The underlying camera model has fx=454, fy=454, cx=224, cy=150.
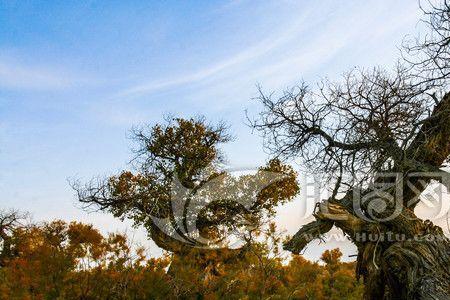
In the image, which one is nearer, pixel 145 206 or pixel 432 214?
pixel 432 214

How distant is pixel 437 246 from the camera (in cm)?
716

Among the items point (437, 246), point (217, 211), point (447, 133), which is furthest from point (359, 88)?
point (217, 211)

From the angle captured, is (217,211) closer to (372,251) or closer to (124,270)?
(372,251)

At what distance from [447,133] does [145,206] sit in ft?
47.9

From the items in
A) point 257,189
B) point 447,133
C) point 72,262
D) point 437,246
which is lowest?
point 437,246

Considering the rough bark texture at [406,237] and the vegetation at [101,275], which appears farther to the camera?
the rough bark texture at [406,237]

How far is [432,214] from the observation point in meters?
8.80

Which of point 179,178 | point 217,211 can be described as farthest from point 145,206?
point 217,211

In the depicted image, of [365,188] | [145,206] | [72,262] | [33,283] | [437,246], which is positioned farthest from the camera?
[145,206]

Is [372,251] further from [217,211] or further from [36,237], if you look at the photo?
[217,211]

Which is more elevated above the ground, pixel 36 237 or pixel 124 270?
pixel 36 237

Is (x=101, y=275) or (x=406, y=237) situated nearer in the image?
(x=101, y=275)

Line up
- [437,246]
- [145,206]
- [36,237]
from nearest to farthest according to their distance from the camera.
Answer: [36,237] → [437,246] → [145,206]

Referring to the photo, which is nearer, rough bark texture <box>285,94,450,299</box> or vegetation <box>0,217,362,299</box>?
vegetation <box>0,217,362,299</box>
